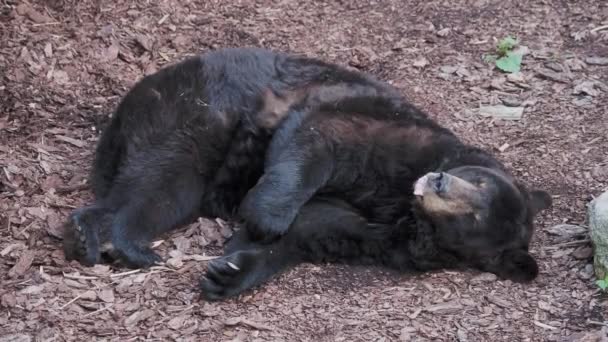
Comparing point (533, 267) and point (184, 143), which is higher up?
point (184, 143)

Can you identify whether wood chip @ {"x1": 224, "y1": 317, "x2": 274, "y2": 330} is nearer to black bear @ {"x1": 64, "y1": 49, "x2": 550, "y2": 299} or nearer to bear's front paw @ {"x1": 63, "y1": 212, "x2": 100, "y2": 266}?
black bear @ {"x1": 64, "y1": 49, "x2": 550, "y2": 299}

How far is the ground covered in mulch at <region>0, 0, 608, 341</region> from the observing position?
4.91 metres

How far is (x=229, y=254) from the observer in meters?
5.41

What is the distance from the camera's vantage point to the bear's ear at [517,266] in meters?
5.37

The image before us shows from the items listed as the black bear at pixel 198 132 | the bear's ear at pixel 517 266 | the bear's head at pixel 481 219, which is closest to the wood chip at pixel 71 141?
the black bear at pixel 198 132

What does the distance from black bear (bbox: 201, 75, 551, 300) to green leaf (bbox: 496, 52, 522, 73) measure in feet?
5.70

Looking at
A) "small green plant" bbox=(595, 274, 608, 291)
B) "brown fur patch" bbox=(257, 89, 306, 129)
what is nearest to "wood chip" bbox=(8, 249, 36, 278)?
"brown fur patch" bbox=(257, 89, 306, 129)

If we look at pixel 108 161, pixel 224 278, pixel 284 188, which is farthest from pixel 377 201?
pixel 108 161

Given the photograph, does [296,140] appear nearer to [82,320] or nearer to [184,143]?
[184,143]

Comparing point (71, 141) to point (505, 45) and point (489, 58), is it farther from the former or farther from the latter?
point (505, 45)

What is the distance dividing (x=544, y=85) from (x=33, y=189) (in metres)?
3.89

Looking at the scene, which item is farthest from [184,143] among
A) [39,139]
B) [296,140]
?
[39,139]

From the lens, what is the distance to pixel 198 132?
5.82 metres

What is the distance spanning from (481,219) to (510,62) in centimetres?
240
